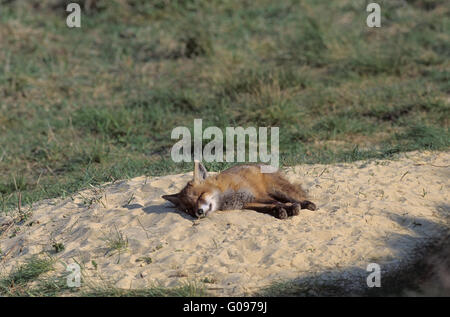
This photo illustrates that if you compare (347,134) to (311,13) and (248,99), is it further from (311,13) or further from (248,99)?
(311,13)

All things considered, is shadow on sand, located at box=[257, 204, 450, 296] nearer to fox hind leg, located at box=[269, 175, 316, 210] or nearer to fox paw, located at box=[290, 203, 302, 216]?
fox paw, located at box=[290, 203, 302, 216]

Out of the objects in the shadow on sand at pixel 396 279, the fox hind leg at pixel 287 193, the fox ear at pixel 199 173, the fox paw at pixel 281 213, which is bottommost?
the shadow on sand at pixel 396 279

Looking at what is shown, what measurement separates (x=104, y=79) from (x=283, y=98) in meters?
3.49

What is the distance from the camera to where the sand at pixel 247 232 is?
4.63 meters

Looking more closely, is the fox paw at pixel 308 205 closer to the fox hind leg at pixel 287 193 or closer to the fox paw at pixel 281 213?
the fox hind leg at pixel 287 193

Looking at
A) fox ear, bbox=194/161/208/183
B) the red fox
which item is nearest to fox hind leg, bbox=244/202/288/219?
the red fox

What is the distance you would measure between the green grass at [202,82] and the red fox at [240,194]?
1.13 metres

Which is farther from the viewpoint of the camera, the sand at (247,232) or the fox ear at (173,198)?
the fox ear at (173,198)

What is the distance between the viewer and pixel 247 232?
5121 millimetres

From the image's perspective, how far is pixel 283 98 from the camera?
9234 mm

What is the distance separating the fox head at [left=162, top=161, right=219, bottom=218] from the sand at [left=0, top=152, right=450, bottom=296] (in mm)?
89

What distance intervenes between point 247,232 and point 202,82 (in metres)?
5.85

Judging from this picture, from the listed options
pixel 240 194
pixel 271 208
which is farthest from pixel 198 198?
pixel 271 208

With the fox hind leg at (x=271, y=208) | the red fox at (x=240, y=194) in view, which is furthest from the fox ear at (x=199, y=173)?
the fox hind leg at (x=271, y=208)
